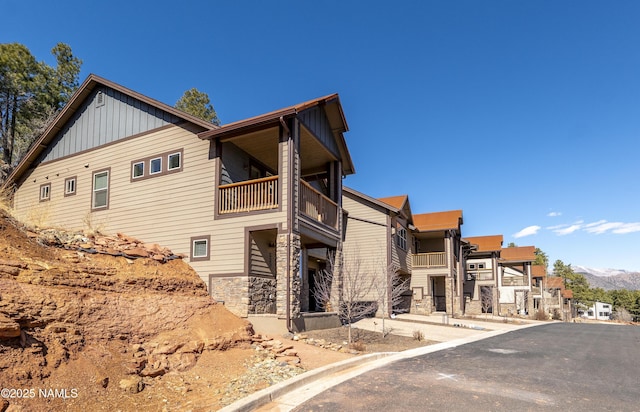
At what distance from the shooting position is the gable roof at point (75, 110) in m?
16.6

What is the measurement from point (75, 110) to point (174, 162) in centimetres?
689

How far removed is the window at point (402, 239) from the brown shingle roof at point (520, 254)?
20884 millimetres

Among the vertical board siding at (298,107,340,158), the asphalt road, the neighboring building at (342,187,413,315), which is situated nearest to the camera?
the asphalt road

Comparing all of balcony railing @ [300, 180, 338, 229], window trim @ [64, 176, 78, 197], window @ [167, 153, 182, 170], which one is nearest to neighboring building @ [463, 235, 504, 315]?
balcony railing @ [300, 180, 338, 229]

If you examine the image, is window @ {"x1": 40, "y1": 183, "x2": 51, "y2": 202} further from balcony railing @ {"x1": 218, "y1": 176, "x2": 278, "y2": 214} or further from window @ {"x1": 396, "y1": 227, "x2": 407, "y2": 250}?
window @ {"x1": 396, "y1": 227, "x2": 407, "y2": 250}

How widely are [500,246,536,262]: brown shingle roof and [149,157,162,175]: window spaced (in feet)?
128

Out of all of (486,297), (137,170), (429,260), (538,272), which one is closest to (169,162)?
(137,170)

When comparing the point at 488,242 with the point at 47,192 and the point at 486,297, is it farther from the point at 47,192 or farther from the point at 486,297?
the point at 47,192

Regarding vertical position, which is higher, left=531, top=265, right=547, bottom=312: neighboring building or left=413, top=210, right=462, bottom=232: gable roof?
left=413, top=210, right=462, bottom=232: gable roof

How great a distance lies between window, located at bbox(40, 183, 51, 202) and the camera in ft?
64.8

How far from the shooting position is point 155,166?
54.9 feet

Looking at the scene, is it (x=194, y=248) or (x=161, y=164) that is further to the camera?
(x=161, y=164)

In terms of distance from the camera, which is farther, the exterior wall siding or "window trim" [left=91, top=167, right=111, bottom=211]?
"window trim" [left=91, top=167, right=111, bottom=211]

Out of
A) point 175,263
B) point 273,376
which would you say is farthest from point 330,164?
point 273,376
